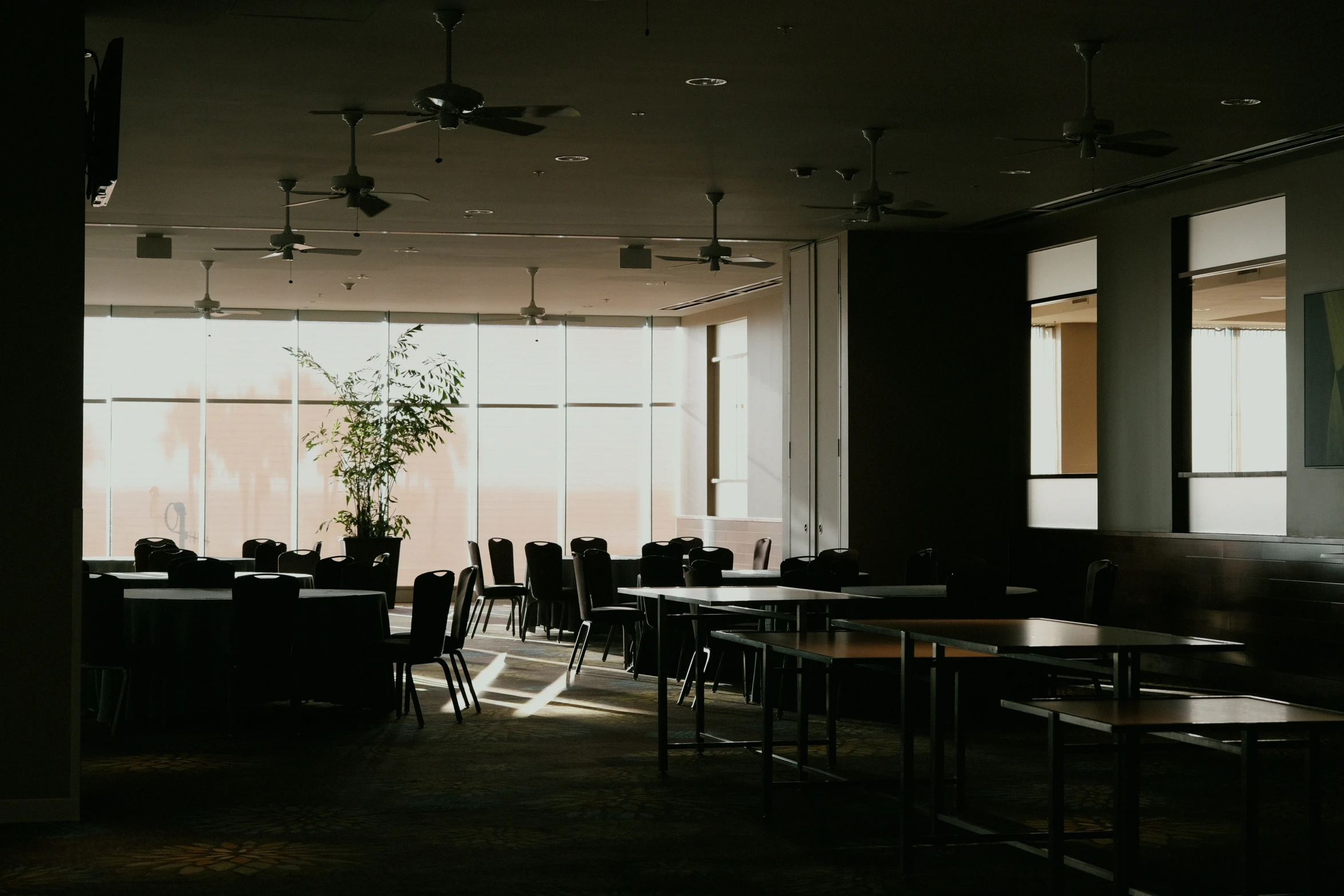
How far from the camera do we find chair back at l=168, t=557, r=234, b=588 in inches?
373

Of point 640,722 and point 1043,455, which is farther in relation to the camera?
point 1043,455

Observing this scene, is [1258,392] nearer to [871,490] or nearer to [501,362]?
[871,490]

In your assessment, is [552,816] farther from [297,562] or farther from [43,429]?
[297,562]

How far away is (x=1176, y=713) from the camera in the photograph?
400 centimetres

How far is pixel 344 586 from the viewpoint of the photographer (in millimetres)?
9680

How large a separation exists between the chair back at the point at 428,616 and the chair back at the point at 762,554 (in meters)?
5.53

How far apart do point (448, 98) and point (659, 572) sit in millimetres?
4405

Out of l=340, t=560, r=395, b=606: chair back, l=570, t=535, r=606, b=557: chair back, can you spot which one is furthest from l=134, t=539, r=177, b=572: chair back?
l=570, t=535, r=606, b=557: chair back

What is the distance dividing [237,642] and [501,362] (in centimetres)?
1083

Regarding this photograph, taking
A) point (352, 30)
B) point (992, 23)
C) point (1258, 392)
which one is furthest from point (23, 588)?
point (1258, 392)

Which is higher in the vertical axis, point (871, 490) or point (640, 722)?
point (871, 490)

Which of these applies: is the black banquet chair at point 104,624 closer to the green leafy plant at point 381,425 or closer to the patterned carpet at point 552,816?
the patterned carpet at point 552,816

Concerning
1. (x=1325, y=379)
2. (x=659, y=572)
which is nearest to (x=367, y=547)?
(x=659, y=572)

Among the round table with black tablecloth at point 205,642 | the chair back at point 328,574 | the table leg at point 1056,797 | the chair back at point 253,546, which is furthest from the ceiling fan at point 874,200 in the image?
the chair back at point 253,546
